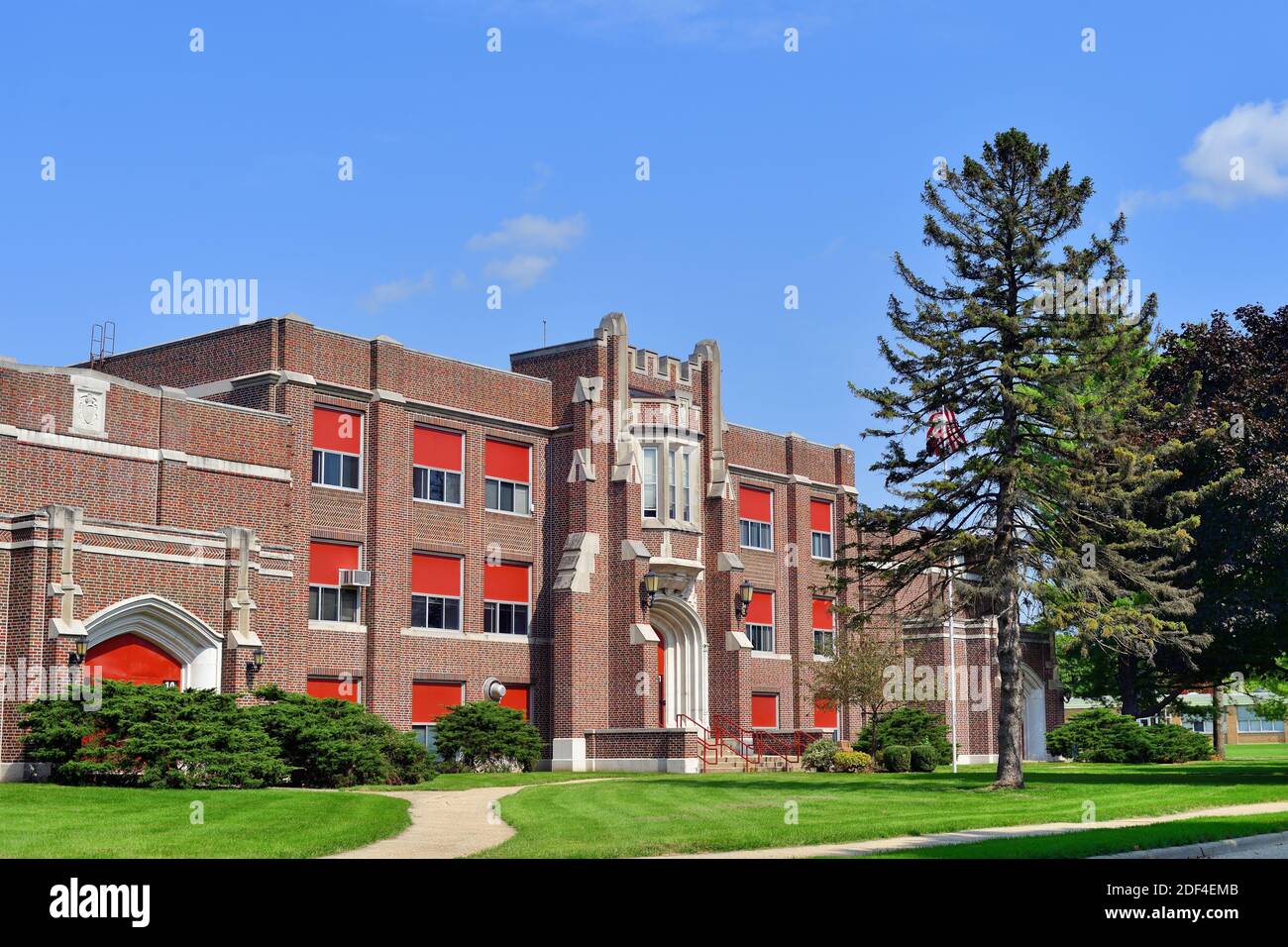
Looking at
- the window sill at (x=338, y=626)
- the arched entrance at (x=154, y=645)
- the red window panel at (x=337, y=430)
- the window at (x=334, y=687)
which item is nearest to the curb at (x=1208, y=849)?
the arched entrance at (x=154, y=645)

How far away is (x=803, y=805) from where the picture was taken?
23984 mm

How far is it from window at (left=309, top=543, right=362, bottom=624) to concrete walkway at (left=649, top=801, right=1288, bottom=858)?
20.3 metres

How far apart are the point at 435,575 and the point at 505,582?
2534 mm

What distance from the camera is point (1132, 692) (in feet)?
172

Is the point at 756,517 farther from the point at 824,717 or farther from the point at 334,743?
the point at 334,743

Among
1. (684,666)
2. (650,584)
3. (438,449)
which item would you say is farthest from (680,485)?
(438,449)

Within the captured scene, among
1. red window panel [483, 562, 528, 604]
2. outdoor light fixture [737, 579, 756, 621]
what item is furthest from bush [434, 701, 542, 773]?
outdoor light fixture [737, 579, 756, 621]

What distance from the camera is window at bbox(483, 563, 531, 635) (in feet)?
132
